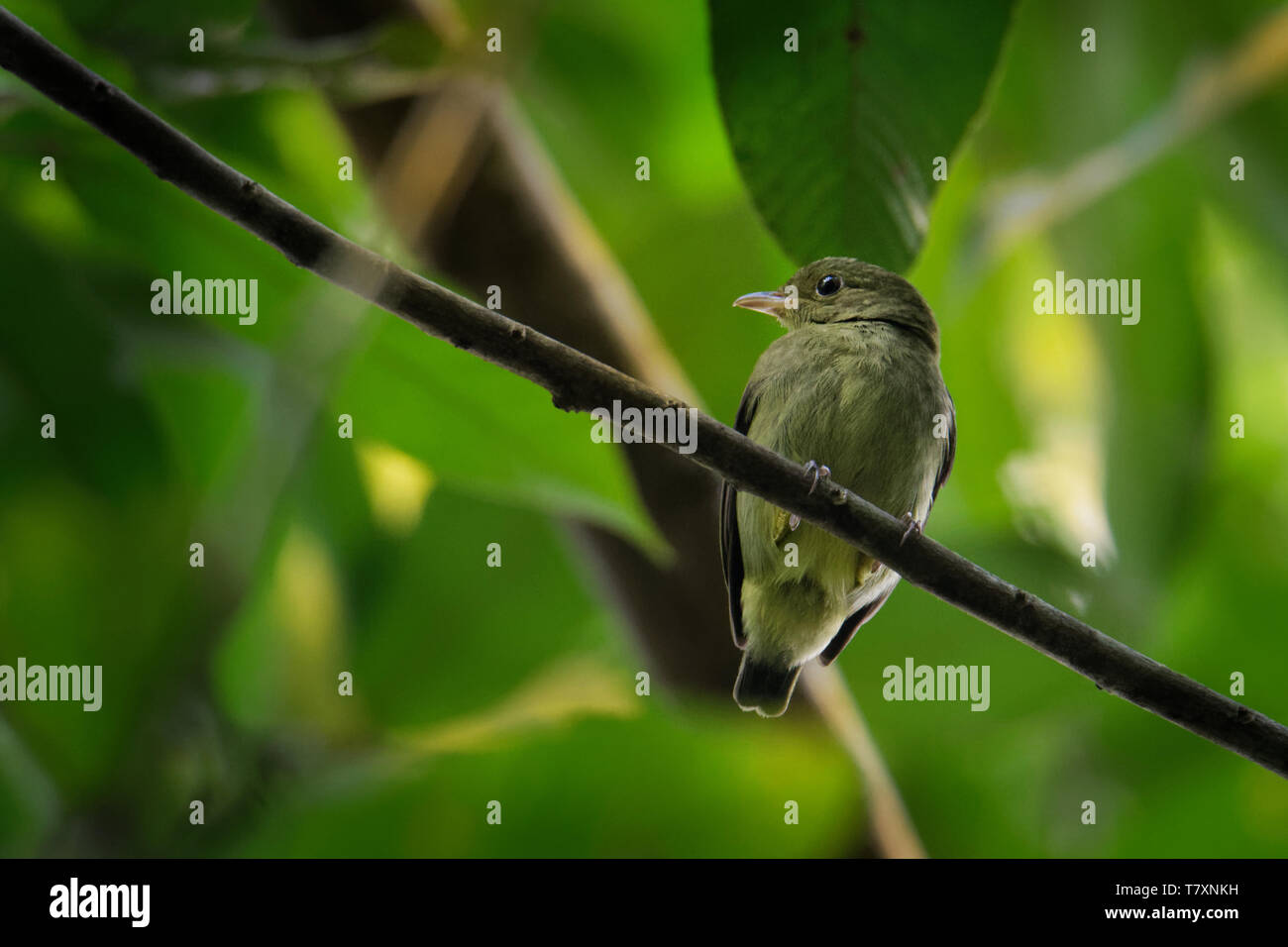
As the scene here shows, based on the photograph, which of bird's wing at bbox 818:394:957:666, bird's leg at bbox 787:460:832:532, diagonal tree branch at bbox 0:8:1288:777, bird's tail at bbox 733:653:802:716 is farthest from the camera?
bird's wing at bbox 818:394:957:666

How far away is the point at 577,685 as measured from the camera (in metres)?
3.69

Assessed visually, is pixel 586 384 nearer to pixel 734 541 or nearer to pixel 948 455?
pixel 734 541

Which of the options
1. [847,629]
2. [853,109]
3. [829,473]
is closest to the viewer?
[853,109]

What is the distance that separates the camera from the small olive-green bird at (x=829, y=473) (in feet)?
9.59

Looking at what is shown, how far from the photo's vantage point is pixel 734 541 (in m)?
3.07

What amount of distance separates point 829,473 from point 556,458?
660 millimetres

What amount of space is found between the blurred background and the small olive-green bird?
0.18 m

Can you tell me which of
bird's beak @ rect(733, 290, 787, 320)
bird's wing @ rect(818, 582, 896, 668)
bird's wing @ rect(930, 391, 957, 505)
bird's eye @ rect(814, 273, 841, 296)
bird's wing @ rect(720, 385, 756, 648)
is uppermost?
bird's eye @ rect(814, 273, 841, 296)

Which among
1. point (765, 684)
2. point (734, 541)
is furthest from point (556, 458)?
point (765, 684)

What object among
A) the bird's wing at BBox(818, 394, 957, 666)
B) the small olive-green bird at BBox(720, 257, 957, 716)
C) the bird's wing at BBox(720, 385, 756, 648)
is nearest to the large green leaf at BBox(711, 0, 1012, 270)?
the small olive-green bird at BBox(720, 257, 957, 716)

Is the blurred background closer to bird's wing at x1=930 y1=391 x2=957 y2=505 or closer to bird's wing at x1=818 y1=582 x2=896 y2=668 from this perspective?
bird's wing at x1=818 y1=582 x2=896 y2=668

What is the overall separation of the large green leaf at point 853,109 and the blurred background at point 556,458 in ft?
2.91

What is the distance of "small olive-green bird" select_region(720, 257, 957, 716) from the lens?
2924mm

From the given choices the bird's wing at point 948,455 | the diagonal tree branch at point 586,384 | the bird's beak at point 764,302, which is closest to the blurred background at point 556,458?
the bird's beak at point 764,302
